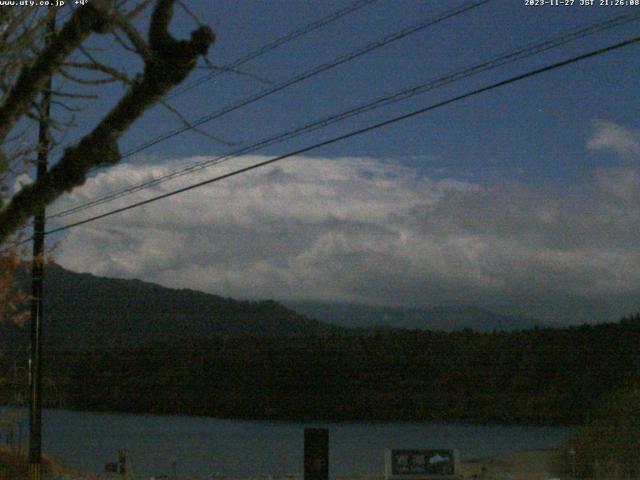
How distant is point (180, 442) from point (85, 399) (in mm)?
4916

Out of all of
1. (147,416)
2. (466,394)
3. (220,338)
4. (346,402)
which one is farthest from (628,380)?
(220,338)

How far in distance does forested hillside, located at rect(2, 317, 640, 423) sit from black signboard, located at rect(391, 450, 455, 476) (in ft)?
71.1

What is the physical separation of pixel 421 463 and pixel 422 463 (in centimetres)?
3

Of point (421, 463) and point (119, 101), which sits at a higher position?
point (119, 101)

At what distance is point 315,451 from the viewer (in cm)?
2312

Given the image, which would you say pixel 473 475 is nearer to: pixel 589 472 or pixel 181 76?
pixel 589 472

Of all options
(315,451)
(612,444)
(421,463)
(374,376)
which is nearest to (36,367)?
(315,451)

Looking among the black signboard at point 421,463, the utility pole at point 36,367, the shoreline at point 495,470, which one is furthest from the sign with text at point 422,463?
the utility pole at point 36,367

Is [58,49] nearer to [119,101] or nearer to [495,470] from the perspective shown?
[119,101]

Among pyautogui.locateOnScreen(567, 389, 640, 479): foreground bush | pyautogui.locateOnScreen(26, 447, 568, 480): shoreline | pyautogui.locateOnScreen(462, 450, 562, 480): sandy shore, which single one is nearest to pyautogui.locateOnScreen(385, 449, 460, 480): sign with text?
pyautogui.locateOnScreen(26, 447, 568, 480): shoreline

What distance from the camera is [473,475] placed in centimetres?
3338

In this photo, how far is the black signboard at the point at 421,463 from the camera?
25094mm

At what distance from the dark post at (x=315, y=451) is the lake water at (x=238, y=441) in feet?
32.8

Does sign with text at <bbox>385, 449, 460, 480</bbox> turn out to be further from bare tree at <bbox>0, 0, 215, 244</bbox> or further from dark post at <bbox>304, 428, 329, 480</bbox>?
bare tree at <bbox>0, 0, 215, 244</bbox>
